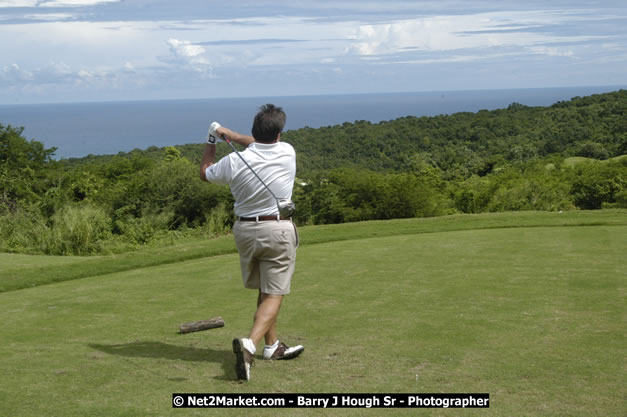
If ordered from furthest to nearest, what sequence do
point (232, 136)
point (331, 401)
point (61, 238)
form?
1. point (61, 238)
2. point (232, 136)
3. point (331, 401)

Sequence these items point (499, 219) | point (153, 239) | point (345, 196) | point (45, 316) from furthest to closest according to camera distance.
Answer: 1. point (345, 196)
2. point (153, 239)
3. point (499, 219)
4. point (45, 316)

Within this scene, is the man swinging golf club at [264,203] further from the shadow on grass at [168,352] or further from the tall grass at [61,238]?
the tall grass at [61,238]

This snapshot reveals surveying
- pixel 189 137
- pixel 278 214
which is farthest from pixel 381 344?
pixel 189 137

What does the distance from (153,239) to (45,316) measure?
20.2m

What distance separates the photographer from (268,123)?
4.93m

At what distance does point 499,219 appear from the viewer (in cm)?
1725

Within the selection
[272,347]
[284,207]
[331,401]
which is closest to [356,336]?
[272,347]

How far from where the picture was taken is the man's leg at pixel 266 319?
4.89m

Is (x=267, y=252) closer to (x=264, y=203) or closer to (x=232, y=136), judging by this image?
(x=264, y=203)

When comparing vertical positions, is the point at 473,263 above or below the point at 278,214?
below

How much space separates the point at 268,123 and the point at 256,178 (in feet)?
1.49

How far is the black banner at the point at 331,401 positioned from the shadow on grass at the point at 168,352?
80 centimetres

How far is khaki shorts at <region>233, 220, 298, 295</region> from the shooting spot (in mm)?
4949

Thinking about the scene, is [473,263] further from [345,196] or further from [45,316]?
[345,196]
